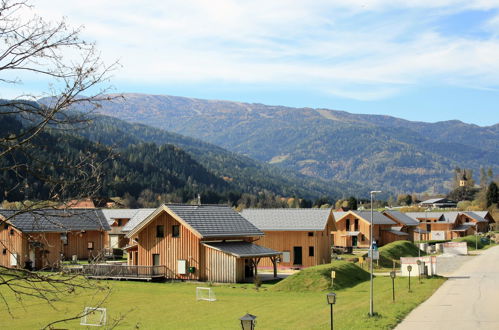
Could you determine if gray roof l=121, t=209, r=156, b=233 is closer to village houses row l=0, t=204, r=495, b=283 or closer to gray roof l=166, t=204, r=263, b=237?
village houses row l=0, t=204, r=495, b=283

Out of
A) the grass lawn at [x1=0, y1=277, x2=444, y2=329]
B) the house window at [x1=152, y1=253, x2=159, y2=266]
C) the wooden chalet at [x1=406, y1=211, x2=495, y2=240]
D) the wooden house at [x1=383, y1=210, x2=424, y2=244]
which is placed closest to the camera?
the grass lawn at [x1=0, y1=277, x2=444, y2=329]

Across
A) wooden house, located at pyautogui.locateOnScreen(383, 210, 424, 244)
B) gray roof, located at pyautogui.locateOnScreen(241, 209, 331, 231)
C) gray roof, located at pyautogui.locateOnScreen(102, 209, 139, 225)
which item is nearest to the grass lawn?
gray roof, located at pyautogui.locateOnScreen(241, 209, 331, 231)

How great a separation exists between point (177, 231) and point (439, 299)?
2294 cm

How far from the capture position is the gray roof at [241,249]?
50656 millimetres

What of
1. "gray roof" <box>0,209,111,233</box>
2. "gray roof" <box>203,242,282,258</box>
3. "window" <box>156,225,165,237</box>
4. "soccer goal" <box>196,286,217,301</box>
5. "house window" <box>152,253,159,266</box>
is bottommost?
"soccer goal" <box>196,286,217,301</box>

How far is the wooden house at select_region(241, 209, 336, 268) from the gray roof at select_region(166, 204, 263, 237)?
31.1ft

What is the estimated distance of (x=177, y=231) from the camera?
53.3 meters

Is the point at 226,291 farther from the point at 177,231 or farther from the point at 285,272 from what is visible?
the point at 285,272

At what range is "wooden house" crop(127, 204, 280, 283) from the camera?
51062 millimetres

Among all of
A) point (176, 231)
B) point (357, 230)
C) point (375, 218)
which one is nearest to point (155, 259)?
point (176, 231)

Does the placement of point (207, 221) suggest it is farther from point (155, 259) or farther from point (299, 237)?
point (299, 237)

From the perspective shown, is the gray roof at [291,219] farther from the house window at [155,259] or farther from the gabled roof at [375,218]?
the gabled roof at [375,218]

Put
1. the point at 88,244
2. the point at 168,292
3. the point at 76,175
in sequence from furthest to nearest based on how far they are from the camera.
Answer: the point at 88,244, the point at 168,292, the point at 76,175

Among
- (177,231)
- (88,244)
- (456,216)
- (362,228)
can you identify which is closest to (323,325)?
(177,231)
